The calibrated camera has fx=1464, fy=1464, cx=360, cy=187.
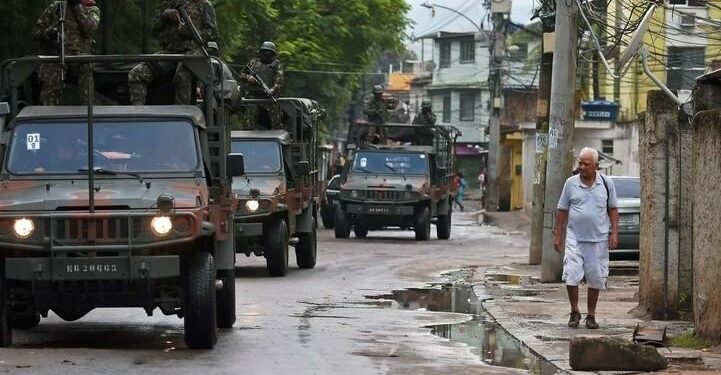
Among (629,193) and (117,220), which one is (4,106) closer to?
(117,220)

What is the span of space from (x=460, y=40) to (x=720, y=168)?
250 feet

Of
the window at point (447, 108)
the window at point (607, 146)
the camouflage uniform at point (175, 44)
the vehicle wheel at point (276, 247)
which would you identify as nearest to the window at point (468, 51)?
the window at point (447, 108)

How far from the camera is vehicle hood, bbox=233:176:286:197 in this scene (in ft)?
69.2

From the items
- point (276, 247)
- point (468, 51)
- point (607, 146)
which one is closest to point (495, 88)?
point (607, 146)

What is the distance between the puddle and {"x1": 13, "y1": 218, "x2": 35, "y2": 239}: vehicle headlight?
3.87 metres

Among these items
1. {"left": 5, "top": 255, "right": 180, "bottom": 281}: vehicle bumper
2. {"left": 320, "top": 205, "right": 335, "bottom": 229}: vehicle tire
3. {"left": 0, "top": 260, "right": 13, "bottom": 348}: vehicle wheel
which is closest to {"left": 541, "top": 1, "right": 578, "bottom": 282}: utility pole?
{"left": 5, "top": 255, "right": 180, "bottom": 281}: vehicle bumper

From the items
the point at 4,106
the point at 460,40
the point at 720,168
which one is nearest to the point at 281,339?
the point at 4,106

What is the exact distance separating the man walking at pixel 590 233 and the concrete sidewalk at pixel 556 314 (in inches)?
18.5

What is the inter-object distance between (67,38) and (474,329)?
5027 mm

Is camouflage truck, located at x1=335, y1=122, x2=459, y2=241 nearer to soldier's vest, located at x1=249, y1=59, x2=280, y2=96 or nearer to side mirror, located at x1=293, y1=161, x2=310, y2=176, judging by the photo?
soldier's vest, located at x1=249, y1=59, x2=280, y2=96

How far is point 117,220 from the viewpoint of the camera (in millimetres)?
11766

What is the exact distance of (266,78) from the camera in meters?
23.4

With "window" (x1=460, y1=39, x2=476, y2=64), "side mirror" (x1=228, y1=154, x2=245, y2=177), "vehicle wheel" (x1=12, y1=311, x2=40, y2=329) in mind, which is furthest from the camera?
"window" (x1=460, y1=39, x2=476, y2=64)

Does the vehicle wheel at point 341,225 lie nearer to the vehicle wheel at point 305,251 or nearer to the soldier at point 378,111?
the soldier at point 378,111
